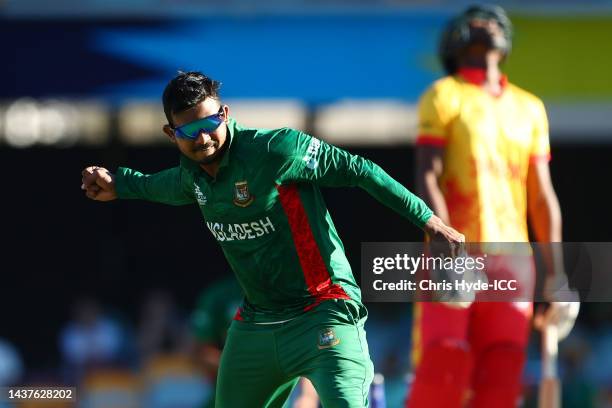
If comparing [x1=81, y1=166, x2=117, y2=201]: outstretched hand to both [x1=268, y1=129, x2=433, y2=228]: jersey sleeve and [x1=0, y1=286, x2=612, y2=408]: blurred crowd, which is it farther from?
[x1=0, y1=286, x2=612, y2=408]: blurred crowd

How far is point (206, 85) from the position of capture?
5.01 meters

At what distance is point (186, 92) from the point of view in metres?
4.96

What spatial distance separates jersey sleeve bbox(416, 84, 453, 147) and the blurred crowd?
11.8 ft

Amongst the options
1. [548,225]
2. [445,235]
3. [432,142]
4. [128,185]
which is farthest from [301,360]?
[548,225]

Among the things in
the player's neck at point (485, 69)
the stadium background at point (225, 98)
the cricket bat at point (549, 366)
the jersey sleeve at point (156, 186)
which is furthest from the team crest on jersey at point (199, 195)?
the stadium background at point (225, 98)

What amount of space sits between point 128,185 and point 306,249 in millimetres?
906

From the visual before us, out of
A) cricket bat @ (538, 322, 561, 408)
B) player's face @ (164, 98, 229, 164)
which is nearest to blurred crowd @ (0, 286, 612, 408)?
cricket bat @ (538, 322, 561, 408)

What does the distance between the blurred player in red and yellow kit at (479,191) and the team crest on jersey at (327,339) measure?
1.28m

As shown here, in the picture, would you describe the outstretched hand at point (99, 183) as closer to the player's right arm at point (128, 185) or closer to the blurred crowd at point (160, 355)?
the player's right arm at point (128, 185)

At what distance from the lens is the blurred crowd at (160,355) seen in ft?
34.9

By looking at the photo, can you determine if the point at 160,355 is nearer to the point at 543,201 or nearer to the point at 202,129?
the point at 543,201

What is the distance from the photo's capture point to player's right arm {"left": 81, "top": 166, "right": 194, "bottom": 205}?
542 centimetres

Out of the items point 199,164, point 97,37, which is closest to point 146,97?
point 97,37

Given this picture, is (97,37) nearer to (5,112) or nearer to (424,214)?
(5,112)
